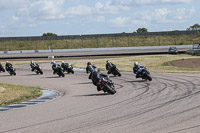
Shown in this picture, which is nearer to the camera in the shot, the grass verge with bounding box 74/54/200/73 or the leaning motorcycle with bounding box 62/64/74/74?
the leaning motorcycle with bounding box 62/64/74/74

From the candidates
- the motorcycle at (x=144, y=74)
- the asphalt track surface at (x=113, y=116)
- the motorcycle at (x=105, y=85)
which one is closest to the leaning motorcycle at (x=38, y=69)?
the motorcycle at (x=144, y=74)

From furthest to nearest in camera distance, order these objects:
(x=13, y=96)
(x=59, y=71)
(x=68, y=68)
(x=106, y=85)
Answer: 1. (x=68, y=68)
2. (x=59, y=71)
3. (x=13, y=96)
4. (x=106, y=85)

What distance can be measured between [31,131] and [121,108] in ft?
13.6

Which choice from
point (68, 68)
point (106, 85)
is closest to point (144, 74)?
point (106, 85)

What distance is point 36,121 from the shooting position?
37.3 feet

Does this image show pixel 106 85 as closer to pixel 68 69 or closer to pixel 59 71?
pixel 59 71

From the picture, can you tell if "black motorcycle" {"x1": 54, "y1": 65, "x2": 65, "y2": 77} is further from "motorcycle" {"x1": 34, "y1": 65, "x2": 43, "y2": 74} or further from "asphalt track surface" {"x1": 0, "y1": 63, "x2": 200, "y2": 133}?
"asphalt track surface" {"x1": 0, "y1": 63, "x2": 200, "y2": 133}

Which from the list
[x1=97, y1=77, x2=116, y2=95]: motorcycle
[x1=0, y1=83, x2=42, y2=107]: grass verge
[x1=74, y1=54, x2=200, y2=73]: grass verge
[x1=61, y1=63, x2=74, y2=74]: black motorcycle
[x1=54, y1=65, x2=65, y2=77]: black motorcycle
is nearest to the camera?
[x1=0, y1=83, x2=42, y2=107]: grass verge

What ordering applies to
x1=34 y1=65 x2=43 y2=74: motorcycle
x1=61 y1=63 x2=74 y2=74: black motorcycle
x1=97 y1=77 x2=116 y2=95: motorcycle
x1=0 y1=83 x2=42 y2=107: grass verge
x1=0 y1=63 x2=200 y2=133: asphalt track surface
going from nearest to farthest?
x1=0 y1=63 x2=200 y2=133: asphalt track surface → x1=0 y1=83 x2=42 y2=107: grass verge → x1=97 y1=77 x2=116 y2=95: motorcycle → x1=61 y1=63 x2=74 y2=74: black motorcycle → x1=34 y1=65 x2=43 y2=74: motorcycle

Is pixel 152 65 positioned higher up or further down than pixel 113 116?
further down

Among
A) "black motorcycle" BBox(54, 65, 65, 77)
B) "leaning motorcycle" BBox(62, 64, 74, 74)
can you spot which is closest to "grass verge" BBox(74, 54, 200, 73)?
"leaning motorcycle" BBox(62, 64, 74, 74)

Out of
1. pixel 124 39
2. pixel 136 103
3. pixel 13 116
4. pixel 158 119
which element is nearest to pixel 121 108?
pixel 136 103

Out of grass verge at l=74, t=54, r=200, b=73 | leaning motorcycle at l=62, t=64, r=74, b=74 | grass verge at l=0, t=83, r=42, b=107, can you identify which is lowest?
grass verge at l=74, t=54, r=200, b=73

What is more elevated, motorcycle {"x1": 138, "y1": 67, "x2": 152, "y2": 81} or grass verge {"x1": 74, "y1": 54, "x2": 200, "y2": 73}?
motorcycle {"x1": 138, "y1": 67, "x2": 152, "y2": 81}
